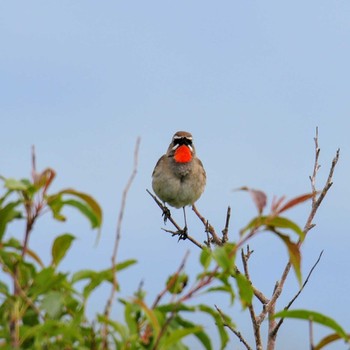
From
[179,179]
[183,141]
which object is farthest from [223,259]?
[183,141]

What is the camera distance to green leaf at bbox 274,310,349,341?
2439mm

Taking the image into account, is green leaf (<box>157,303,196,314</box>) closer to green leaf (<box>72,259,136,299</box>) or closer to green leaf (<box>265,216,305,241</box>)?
green leaf (<box>72,259,136,299</box>)

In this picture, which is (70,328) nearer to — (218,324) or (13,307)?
(13,307)

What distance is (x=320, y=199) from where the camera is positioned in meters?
5.73

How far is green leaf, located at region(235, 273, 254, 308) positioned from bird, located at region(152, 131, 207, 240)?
865 centimetres

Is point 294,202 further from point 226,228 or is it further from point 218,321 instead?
point 226,228

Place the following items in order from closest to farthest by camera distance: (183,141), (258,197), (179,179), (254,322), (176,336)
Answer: (176,336), (258,197), (254,322), (179,179), (183,141)

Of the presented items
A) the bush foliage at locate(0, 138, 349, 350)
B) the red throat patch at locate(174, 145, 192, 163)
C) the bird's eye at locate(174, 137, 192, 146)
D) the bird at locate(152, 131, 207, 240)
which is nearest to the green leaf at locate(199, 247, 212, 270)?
the bush foliage at locate(0, 138, 349, 350)

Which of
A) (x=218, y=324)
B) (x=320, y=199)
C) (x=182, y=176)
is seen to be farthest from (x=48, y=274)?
(x=182, y=176)

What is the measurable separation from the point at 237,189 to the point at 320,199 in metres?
3.36

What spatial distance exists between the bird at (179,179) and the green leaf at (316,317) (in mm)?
8638

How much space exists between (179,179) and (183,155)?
17.7 inches

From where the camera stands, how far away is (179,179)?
11.5 m

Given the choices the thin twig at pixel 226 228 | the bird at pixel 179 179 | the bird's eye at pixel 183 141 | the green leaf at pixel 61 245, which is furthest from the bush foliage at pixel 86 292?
the bird's eye at pixel 183 141
